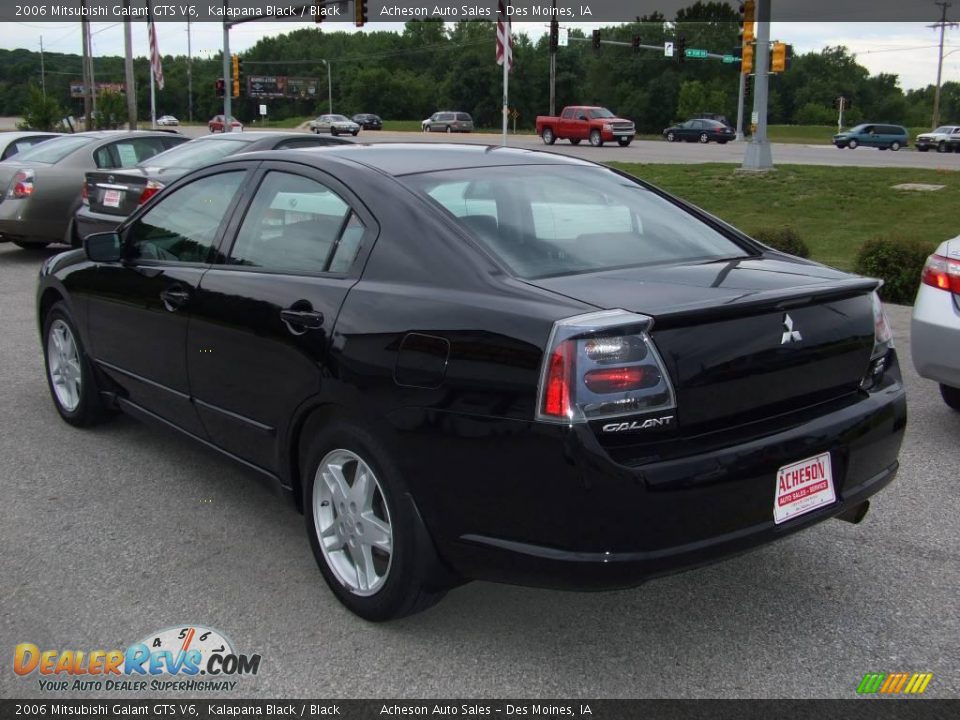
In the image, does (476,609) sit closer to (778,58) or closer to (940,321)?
(940,321)

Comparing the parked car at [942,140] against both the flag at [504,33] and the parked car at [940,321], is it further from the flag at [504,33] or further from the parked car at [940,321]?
the parked car at [940,321]

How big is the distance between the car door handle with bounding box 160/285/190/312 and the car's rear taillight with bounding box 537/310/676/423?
6.97 feet

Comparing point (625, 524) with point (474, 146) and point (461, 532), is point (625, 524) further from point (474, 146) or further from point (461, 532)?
point (474, 146)

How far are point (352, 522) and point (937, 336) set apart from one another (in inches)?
141

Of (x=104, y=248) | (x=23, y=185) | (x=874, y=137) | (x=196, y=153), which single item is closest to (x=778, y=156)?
(x=874, y=137)

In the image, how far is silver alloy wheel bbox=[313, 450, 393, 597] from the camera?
3373mm

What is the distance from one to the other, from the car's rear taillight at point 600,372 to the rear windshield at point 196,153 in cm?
918

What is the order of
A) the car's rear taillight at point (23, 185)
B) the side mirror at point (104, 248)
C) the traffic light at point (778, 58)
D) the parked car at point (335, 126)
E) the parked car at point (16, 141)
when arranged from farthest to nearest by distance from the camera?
the parked car at point (335, 126), the traffic light at point (778, 58), the parked car at point (16, 141), the car's rear taillight at point (23, 185), the side mirror at point (104, 248)

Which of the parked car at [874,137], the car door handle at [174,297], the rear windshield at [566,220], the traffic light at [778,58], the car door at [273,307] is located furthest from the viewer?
the parked car at [874,137]

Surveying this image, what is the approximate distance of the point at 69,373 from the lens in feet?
18.7

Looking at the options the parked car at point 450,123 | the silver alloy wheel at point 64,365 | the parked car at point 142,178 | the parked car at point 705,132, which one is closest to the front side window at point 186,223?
the silver alloy wheel at point 64,365

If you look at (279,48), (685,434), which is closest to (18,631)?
(685,434)

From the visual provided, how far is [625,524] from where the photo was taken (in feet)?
9.20

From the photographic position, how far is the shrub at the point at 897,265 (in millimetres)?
10125
